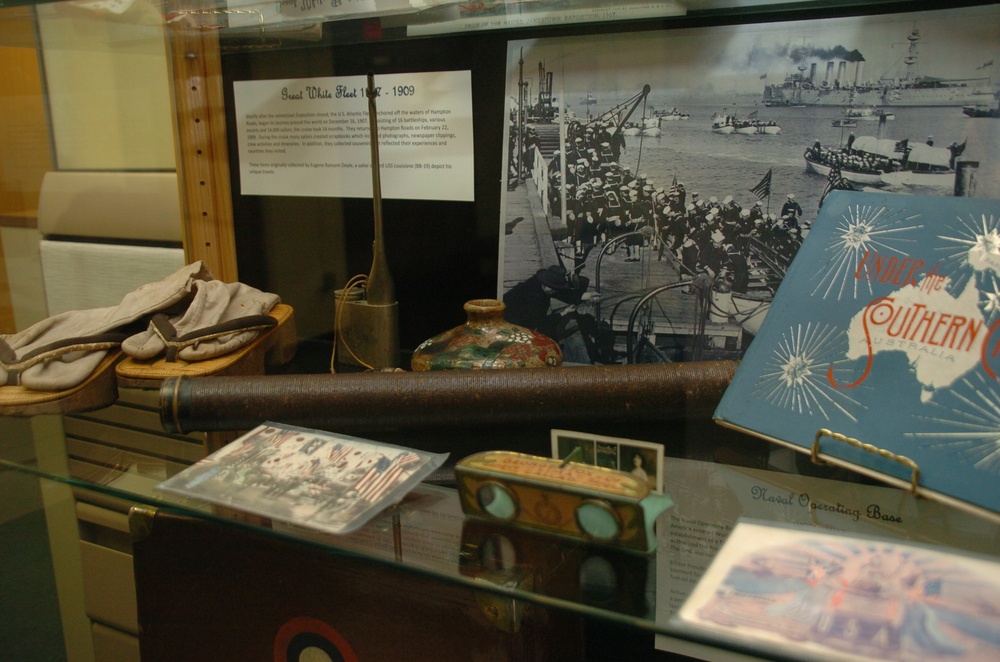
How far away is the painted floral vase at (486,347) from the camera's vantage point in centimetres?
86

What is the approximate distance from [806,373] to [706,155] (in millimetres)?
343

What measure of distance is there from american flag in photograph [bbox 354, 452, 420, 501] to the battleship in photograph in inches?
21.3

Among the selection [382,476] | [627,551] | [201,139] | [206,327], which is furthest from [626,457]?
[201,139]

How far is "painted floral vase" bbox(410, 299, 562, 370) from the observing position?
86cm

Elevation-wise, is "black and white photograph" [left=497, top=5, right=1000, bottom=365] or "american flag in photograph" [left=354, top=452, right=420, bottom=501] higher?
"black and white photograph" [left=497, top=5, right=1000, bottom=365]

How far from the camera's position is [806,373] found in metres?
0.65

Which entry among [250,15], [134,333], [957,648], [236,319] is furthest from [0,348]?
[957,648]

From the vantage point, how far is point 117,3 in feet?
3.54

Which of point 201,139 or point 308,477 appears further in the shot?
point 201,139

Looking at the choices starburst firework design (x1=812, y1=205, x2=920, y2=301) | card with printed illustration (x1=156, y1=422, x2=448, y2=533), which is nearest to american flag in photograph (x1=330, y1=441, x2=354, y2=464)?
card with printed illustration (x1=156, y1=422, x2=448, y2=533)

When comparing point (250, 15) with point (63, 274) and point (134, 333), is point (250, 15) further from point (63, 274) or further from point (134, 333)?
point (63, 274)

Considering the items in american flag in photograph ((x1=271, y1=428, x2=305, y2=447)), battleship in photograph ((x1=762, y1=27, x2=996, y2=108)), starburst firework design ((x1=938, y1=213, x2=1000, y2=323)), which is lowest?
american flag in photograph ((x1=271, y1=428, x2=305, y2=447))

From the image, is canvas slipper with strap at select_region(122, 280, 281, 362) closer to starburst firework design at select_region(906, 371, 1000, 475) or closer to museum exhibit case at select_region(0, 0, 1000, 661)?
museum exhibit case at select_region(0, 0, 1000, 661)

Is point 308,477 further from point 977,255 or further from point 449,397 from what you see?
point 977,255
